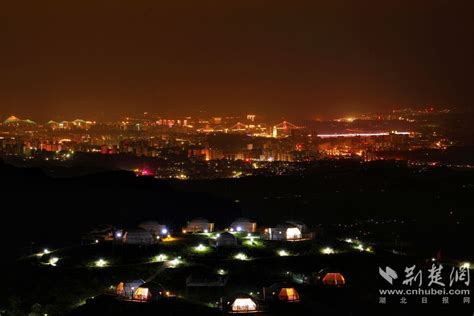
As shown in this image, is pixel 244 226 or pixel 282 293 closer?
pixel 282 293

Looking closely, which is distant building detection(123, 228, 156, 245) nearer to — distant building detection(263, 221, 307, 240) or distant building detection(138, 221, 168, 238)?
distant building detection(138, 221, 168, 238)

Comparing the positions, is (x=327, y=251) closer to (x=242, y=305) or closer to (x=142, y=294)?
(x=242, y=305)

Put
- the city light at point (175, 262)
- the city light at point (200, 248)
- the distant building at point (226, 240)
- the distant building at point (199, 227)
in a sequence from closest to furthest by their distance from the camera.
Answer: the city light at point (175, 262) < the city light at point (200, 248) < the distant building at point (226, 240) < the distant building at point (199, 227)

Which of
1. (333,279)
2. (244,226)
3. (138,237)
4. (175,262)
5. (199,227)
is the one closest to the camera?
(333,279)

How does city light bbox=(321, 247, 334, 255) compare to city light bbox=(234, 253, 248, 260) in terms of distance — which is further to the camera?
city light bbox=(321, 247, 334, 255)

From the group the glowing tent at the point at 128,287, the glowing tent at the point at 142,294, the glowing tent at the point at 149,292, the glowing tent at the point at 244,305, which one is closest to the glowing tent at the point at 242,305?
the glowing tent at the point at 244,305

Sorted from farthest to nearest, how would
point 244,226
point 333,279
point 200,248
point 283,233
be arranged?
point 244,226 → point 283,233 → point 200,248 → point 333,279

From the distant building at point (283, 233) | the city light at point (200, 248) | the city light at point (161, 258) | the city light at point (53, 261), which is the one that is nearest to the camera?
the city light at point (161, 258)

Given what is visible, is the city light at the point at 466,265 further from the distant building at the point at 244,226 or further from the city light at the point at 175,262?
the city light at the point at 175,262

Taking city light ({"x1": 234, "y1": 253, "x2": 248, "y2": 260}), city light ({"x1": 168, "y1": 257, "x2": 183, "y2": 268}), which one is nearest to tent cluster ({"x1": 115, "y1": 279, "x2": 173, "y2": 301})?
city light ({"x1": 168, "y1": 257, "x2": 183, "y2": 268})

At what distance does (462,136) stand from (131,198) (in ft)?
128

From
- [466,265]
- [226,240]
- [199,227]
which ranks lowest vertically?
[466,265]

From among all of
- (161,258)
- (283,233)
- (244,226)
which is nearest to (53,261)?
(161,258)

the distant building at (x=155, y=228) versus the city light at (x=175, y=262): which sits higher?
the distant building at (x=155, y=228)
